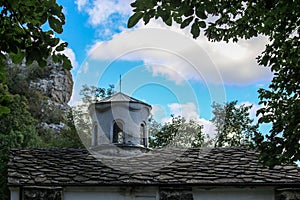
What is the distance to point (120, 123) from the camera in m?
13.1

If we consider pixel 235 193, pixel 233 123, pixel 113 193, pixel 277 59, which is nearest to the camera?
pixel 277 59

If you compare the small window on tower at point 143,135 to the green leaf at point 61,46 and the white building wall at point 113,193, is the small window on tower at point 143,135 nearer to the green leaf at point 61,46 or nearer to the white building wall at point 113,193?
the white building wall at point 113,193

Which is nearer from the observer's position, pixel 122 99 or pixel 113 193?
pixel 113 193

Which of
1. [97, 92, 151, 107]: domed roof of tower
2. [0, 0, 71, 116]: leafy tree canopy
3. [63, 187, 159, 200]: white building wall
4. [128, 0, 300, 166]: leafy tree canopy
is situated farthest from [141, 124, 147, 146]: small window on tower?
[0, 0, 71, 116]: leafy tree canopy

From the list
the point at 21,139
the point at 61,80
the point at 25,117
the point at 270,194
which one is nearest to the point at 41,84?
the point at 61,80

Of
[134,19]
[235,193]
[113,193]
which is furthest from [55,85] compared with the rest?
[134,19]

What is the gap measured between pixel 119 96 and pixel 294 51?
7.58 metres

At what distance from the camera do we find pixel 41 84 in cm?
5041

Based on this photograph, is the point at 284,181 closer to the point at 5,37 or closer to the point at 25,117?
the point at 5,37

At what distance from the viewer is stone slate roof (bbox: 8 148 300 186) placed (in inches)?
407

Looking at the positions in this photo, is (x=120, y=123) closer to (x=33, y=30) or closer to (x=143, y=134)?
(x=143, y=134)

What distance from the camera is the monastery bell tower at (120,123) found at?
1301 centimetres

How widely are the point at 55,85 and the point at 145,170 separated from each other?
4310 centimetres

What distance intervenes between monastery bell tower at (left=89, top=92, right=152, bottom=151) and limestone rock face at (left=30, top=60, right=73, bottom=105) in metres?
36.5
